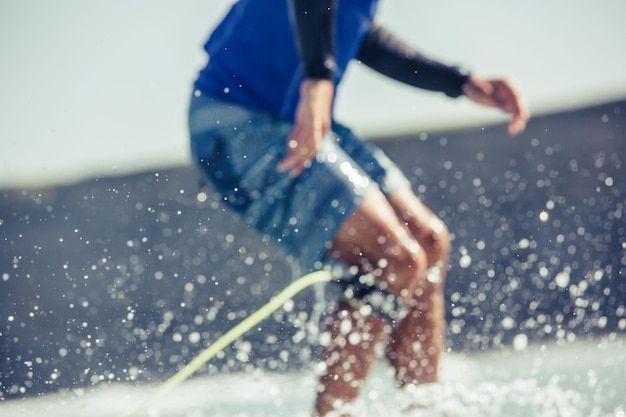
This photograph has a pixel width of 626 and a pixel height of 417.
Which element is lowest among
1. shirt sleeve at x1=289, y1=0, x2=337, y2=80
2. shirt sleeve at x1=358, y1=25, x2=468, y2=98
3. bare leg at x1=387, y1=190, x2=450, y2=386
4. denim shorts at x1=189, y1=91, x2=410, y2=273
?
bare leg at x1=387, y1=190, x2=450, y2=386

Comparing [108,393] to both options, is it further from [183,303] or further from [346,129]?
[346,129]

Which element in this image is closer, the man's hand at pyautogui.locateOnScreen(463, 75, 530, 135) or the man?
the man

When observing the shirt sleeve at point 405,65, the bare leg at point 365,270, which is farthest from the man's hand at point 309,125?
the shirt sleeve at point 405,65

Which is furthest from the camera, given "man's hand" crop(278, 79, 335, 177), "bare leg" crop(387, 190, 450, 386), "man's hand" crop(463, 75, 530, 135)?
"man's hand" crop(463, 75, 530, 135)

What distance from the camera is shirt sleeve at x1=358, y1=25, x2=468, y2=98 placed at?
5.29 feet

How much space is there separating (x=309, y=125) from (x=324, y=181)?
0.11 meters

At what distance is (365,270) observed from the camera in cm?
134

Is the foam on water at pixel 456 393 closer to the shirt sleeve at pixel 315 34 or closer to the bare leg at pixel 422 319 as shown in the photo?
the bare leg at pixel 422 319

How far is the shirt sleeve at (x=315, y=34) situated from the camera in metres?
1.30

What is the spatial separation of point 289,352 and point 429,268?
4.39 feet

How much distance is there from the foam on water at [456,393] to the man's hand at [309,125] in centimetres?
44

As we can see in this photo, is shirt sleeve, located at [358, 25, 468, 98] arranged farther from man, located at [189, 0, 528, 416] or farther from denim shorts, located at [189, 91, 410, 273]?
denim shorts, located at [189, 91, 410, 273]

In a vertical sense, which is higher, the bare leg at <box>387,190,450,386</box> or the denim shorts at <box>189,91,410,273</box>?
the denim shorts at <box>189,91,410,273</box>

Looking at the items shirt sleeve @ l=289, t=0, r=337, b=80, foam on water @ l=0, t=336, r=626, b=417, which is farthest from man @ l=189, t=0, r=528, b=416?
foam on water @ l=0, t=336, r=626, b=417
